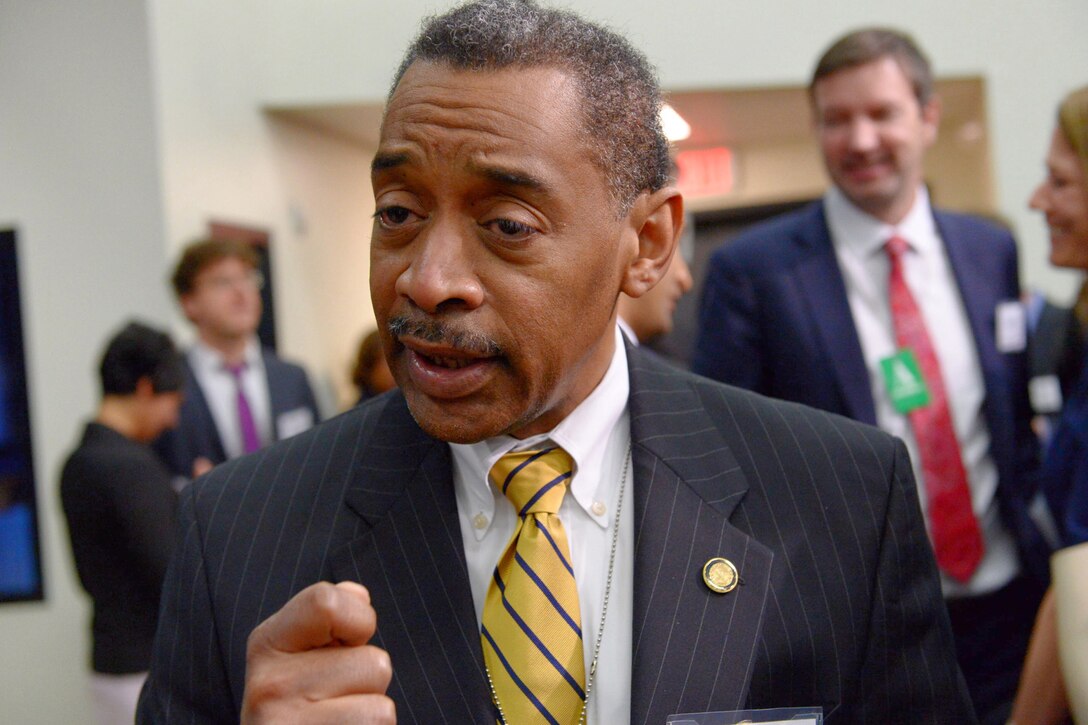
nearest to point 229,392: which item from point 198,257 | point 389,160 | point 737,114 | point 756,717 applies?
point 198,257

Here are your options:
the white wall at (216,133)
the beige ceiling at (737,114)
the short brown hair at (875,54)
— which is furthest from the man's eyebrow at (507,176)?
the beige ceiling at (737,114)

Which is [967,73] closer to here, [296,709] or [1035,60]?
[1035,60]

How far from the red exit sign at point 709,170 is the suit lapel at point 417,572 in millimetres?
8963

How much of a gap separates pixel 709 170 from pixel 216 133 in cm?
521

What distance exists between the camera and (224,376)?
4.93 metres

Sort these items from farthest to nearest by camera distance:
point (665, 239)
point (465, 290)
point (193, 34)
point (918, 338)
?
point (193, 34) → point (918, 338) → point (665, 239) → point (465, 290)

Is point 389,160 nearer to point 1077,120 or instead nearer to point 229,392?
point 1077,120

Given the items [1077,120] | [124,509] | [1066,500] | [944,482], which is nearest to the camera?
[1066,500]

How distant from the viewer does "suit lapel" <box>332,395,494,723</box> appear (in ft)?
4.48

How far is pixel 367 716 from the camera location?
1045mm

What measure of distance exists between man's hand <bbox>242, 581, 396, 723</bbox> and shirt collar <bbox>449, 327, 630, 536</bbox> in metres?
A: 0.45

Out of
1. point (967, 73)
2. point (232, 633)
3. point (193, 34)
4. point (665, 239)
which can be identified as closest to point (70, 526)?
point (232, 633)

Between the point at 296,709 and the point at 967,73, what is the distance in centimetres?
732

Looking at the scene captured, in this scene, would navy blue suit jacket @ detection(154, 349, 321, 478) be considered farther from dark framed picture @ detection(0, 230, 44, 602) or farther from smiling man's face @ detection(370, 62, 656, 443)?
smiling man's face @ detection(370, 62, 656, 443)
